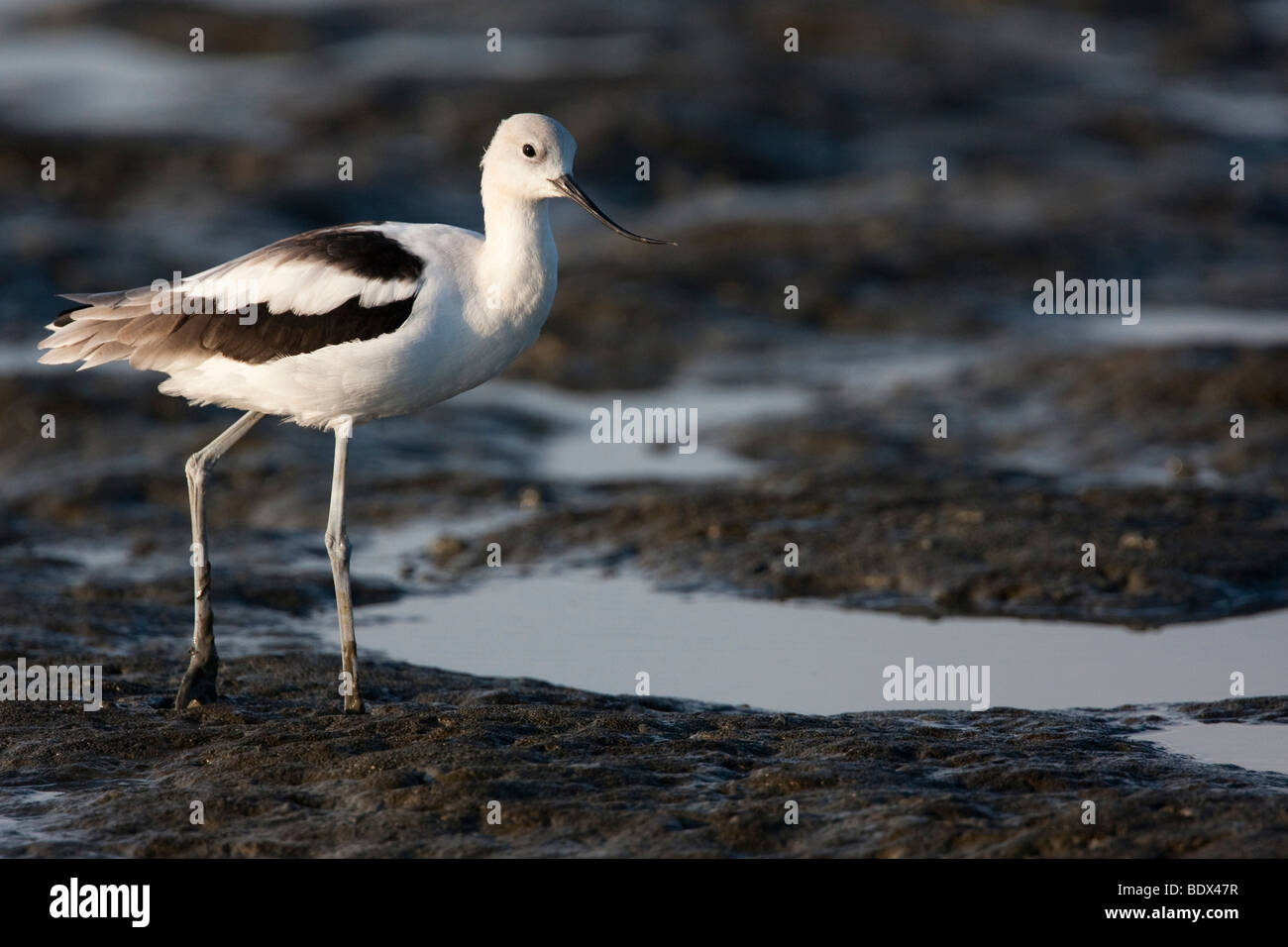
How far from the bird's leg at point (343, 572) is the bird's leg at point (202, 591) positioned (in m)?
0.46

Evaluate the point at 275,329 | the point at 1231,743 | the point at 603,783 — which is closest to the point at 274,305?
the point at 275,329

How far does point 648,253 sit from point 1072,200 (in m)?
4.83

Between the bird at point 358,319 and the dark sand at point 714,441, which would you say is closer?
the dark sand at point 714,441

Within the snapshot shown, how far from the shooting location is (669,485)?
445 inches

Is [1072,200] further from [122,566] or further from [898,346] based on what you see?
[122,566]

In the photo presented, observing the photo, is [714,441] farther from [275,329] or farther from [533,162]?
[275,329]

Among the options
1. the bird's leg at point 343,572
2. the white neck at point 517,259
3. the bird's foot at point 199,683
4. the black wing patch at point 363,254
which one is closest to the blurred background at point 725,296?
the bird's leg at point 343,572

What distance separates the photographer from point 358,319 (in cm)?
682

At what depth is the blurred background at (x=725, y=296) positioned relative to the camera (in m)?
9.52

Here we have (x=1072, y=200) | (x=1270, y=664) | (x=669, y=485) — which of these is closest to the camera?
(x=1270, y=664)

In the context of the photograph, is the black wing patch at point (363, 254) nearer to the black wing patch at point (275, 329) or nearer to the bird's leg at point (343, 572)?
the black wing patch at point (275, 329)

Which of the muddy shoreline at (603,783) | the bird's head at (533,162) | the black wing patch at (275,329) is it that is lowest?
the muddy shoreline at (603,783)

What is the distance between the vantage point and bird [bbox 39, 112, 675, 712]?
269 inches

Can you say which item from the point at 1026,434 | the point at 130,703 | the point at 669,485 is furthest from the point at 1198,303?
the point at 130,703
